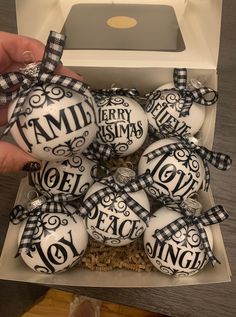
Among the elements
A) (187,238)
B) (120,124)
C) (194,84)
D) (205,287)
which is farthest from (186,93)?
(205,287)

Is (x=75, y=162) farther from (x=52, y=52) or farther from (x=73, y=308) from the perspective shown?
(x=73, y=308)

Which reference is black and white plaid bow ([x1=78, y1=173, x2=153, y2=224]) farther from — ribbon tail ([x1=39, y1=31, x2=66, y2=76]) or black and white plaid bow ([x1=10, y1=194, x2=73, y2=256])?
ribbon tail ([x1=39, y1=31, x2=66, y2=76])

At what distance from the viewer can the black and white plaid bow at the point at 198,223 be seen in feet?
1.77

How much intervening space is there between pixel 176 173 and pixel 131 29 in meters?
0.41

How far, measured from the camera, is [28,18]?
0.74 m

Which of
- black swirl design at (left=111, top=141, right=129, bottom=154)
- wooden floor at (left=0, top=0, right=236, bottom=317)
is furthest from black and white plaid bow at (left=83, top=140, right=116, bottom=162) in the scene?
wooden floor at (left=0, top=0, right=236, bottom=317)

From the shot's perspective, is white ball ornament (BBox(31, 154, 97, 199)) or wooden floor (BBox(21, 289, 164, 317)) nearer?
white ball ornament (BBox(31, 154, 97, 199))

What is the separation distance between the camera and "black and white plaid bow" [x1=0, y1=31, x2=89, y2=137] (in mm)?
444

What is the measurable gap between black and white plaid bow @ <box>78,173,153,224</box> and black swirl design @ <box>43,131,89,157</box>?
0.10m

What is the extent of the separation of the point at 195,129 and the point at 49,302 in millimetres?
459

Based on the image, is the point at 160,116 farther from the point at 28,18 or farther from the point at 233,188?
the point at 28,18

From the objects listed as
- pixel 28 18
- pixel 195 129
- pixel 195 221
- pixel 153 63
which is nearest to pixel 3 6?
pixel 28 18

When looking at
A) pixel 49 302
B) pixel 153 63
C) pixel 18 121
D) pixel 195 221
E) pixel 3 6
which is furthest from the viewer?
pixel 3 6

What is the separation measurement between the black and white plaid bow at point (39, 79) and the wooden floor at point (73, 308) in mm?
462
